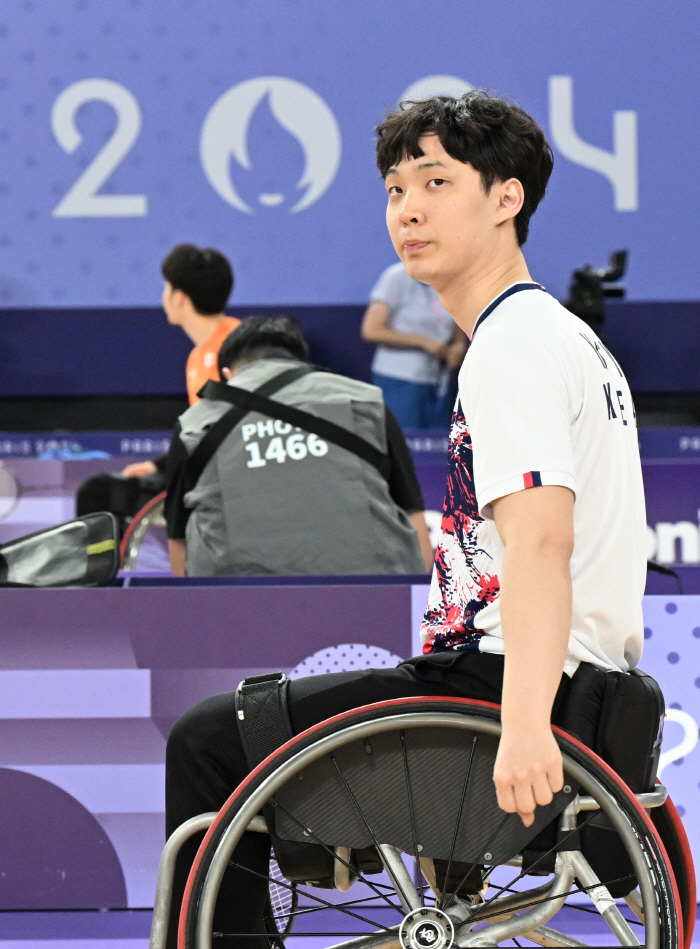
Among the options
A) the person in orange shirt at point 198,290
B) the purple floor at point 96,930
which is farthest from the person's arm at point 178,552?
the person in orange shirt at point 198,290

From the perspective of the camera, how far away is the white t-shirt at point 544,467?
143 cm

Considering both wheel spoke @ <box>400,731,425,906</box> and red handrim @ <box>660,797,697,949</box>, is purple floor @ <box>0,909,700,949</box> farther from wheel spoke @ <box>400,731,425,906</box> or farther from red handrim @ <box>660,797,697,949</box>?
wheel spoke @ <box>400,731,425,906</box>

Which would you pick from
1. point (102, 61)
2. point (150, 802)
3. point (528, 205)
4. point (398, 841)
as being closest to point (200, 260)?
point (150, 802)

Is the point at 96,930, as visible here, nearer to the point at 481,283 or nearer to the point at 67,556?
the point at 67,556

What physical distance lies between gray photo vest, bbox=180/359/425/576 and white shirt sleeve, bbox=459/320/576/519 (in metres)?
1.30

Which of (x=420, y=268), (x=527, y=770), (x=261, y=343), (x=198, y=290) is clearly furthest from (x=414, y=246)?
(x=198, y=290)

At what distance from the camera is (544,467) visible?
4.64ft

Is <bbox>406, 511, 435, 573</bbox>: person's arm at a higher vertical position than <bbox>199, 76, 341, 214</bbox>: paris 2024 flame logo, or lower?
lower

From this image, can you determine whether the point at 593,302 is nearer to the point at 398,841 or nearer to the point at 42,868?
the point at 42,868

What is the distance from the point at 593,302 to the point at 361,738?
563cm

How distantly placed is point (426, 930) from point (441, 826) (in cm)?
12

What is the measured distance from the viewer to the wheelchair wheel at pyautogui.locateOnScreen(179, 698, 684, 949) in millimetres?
1431

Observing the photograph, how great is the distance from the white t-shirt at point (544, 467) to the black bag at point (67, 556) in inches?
40.6

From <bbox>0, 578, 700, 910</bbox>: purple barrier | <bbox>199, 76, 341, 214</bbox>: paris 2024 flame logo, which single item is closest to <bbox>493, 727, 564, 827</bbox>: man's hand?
<bbox>0, 578, 700, 910</bbox>: purple barrier
